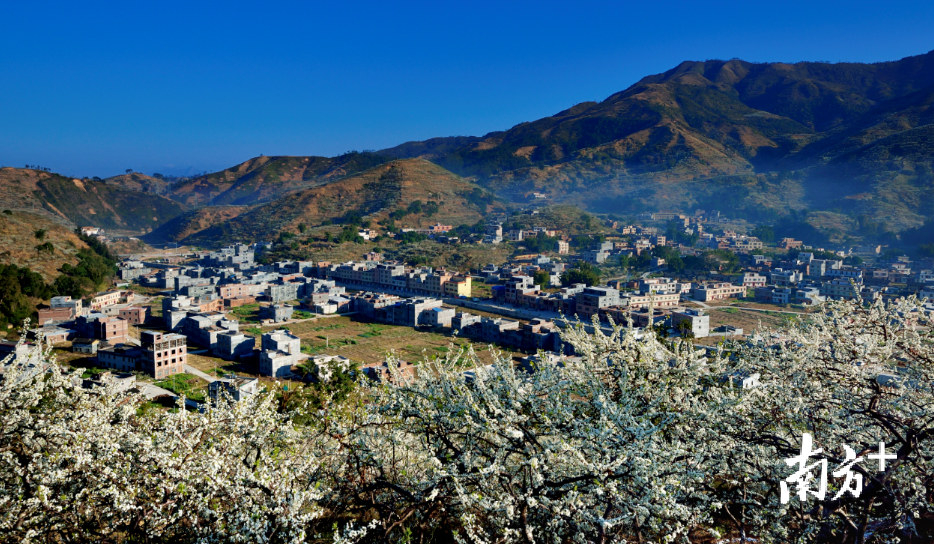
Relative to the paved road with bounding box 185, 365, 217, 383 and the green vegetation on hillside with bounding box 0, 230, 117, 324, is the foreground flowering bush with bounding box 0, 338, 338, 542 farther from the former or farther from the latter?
the green vegetation on hillside with bounding box 0, 230, 117, 324

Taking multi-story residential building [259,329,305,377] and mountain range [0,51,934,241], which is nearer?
multi-story residential building [259,329,305,377]

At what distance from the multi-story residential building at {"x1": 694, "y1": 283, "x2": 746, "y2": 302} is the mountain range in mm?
34328

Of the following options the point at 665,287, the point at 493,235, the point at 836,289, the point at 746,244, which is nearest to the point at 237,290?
the point at 665,287

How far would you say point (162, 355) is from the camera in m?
18.5

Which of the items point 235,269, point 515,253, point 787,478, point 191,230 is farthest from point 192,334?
point 191,230

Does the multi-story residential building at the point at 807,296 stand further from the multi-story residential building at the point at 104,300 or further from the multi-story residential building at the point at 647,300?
the multi-story residential building at the point at 104,300

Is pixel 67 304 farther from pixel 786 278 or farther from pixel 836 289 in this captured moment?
pixel 836 289

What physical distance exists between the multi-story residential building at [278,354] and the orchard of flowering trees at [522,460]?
1384cm

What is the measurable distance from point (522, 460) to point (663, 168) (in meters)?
114

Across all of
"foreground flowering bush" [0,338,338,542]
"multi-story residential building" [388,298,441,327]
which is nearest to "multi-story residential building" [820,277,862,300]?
"multi-story residential building" [388,298,441,327]

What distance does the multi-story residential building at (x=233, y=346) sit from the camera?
21.1 meters

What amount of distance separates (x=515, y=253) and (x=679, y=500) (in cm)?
4798

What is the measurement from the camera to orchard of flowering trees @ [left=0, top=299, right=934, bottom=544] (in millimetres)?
3592

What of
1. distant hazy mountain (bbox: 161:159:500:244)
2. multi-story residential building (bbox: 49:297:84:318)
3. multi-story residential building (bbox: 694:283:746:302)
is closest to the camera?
multi-story residential building (bbox: 49:297:84:318)
